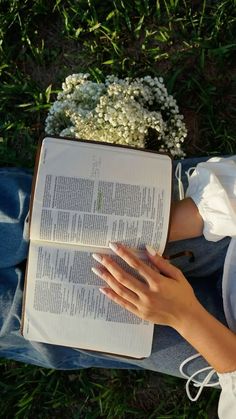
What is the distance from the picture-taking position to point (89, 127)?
4.83 feet

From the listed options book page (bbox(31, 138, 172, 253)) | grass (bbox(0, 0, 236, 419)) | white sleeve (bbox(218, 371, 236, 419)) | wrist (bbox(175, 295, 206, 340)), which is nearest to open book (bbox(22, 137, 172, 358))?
book page (bbox(31, 138, 172, 253))

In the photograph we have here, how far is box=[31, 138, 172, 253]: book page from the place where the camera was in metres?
1.18

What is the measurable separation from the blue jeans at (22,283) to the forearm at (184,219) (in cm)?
11

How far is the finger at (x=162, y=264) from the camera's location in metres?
1.21

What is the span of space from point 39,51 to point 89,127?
0.56 metres

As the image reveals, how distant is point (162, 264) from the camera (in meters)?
1.22

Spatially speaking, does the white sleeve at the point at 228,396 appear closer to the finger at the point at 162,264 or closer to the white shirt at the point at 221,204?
the white shirt at the point at 221,204

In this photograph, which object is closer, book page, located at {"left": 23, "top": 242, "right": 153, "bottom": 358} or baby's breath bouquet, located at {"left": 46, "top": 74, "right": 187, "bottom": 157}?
book page, located at {"left": 23, "top": 242, "right": 153, "bottom": 358}

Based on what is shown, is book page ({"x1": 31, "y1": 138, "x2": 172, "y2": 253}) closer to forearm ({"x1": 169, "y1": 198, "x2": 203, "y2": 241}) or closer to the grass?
forearm ({"x1": 169, "y1": 198, "x2": 203, "y2": 241})

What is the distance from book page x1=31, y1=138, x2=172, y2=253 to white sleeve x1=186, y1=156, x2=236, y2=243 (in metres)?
0.08

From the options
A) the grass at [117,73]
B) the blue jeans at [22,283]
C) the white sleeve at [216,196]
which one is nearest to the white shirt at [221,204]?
the white sleeve at [216,196]

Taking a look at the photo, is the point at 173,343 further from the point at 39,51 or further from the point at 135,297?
the point at 39,51

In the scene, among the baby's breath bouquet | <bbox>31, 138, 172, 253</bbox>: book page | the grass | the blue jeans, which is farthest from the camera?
the grass

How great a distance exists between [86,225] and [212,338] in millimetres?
381
